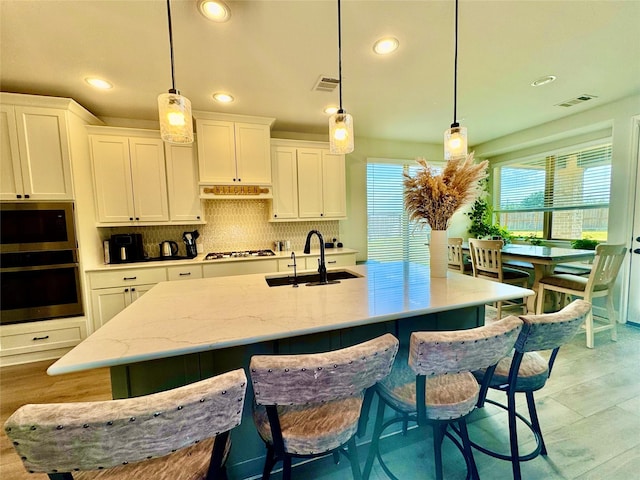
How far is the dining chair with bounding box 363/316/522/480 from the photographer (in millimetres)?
1001

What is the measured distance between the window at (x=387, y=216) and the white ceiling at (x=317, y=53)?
Answer: 1419mm

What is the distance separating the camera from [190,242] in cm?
346

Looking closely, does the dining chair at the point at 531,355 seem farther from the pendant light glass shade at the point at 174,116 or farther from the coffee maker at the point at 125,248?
the coffee maker at the point at 125,248

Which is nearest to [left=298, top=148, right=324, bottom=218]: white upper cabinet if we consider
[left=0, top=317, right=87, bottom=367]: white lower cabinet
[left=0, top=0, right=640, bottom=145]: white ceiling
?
[left=0, top=0, right=640, bottom=145]: white ceiling

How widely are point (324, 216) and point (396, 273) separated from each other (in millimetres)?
1982

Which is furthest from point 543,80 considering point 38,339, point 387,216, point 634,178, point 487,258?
point 38,339

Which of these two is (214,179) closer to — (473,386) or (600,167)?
(473,386)

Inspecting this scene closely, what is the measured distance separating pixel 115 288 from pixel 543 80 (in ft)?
16.2

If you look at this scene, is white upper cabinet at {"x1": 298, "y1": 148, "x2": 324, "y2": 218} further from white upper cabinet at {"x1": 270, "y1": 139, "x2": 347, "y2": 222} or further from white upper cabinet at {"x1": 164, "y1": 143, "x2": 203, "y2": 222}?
white upper cabinet at {"x1": 164, "y1": 143, "x2": 203, "y2": 222}

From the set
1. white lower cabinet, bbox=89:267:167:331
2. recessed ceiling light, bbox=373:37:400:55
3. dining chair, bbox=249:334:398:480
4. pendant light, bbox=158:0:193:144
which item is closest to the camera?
dining chair, bbox=249:334:398:480

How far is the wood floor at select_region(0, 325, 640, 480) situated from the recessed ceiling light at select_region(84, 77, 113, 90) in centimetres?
273

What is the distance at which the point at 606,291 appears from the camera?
9.72 ft

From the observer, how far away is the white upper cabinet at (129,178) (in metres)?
3.09

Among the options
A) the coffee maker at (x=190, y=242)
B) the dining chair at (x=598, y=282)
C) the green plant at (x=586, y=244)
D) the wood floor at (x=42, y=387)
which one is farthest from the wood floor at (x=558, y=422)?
the coffee maker at (x=190, y=242)
